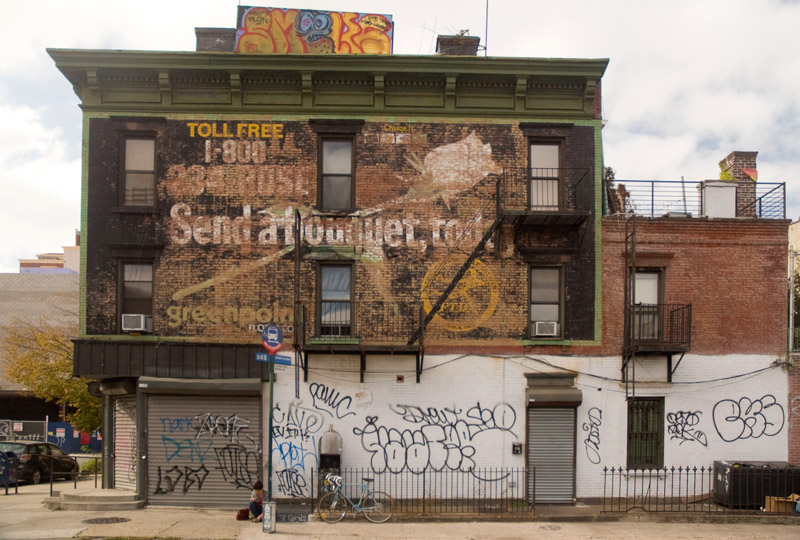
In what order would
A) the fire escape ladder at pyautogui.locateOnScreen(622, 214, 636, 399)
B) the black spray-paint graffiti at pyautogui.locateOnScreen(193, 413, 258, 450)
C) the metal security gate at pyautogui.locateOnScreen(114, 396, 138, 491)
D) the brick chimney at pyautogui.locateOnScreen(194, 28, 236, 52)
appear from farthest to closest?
the brick chimney at pyautogui.locateOnScreen(194, 28, 236, 52)
the metal security gate at pyautogui.locateOnScreen(114, 396, 138, 491)
the fire escape ladder at pyautogui.locateOnScreen(622, 214, 636, 399)
the black spray-paint graffiti at pyautogui.locateOnScreen(193, 413, 258, 450)

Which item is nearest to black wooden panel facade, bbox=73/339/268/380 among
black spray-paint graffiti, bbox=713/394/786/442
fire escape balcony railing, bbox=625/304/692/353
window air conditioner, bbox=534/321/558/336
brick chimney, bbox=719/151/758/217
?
window air conditioner, bbox=534/321/558/336

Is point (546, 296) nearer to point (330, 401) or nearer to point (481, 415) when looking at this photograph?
point (481, 415)

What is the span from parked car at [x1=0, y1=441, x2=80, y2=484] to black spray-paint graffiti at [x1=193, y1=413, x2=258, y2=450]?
22.8 ft

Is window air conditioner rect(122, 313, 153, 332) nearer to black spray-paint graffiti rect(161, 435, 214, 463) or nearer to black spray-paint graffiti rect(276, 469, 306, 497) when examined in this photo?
black spray-paint graffiti rect(161, 435, 214, 463)

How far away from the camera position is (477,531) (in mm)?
13492

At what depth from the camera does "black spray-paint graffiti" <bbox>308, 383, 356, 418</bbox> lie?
1612 centimetres

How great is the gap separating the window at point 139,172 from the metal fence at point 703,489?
487 inches

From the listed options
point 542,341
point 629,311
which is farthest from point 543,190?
point 542,341

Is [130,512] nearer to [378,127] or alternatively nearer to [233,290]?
[233,290]

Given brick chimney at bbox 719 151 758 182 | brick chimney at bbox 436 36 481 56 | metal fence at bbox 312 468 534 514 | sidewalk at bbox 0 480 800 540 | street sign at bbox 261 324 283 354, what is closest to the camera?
sidewalk at bbox 0 480 800 540

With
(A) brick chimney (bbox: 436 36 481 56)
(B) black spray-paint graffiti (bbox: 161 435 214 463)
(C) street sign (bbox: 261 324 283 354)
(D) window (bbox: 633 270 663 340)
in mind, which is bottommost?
(B) black spray-paint graffiti (bbox: 161 435 214 463)

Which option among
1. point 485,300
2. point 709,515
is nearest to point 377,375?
point 485,300

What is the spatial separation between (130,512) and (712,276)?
14539 mm

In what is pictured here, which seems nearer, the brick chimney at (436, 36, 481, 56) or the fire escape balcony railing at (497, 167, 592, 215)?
the fire escape balcony railing at (497, 167, 592, 215)
